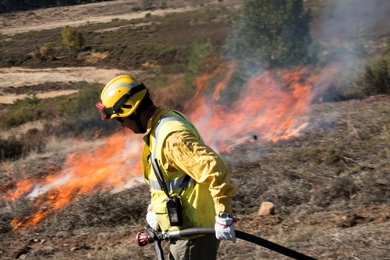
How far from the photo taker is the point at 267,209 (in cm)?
747

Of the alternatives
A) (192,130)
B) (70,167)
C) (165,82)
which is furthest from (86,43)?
(192,130)

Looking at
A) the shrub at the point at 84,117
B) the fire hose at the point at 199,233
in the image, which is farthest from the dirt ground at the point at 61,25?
the fire hose at the point at 199,233

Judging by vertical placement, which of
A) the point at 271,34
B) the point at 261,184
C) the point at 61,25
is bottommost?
the point at 61,25

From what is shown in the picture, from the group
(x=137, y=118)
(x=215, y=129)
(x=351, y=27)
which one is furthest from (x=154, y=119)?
(x=351, y=27)

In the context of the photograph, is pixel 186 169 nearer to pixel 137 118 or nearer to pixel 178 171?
pixel 178 171

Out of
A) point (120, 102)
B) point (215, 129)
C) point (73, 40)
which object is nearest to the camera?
point (120, 102)

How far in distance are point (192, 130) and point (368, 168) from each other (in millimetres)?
6040

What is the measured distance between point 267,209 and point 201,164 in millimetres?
4817

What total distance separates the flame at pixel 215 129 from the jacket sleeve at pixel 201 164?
6407 millimetres

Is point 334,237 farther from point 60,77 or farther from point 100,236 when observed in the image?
point 60,77

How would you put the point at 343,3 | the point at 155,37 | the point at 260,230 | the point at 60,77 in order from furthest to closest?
the point at 155,37 < the point at 60,77 < the point at 343,3 < the point at 260,230

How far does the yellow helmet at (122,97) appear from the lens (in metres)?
3.19

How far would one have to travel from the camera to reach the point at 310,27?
21.3m

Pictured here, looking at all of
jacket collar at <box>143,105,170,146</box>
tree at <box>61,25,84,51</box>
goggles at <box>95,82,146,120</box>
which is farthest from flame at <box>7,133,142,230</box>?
tree at <box>61,25,84,51</box>
